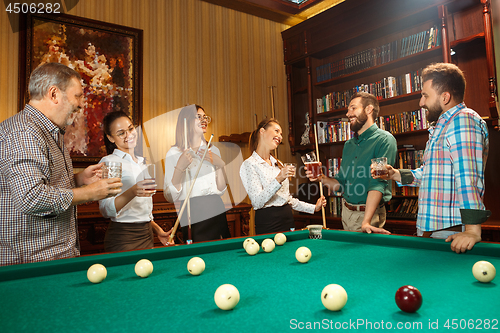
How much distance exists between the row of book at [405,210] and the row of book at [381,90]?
1.20 meters

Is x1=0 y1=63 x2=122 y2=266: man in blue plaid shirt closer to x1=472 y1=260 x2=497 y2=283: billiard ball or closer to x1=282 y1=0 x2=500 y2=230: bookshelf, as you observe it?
x1=472 y1=260 x2=497 y2=283: billiard ball

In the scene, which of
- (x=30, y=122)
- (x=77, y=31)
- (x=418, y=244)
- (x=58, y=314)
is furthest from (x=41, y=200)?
(x=77, y=31)

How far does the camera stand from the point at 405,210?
371 centimetres

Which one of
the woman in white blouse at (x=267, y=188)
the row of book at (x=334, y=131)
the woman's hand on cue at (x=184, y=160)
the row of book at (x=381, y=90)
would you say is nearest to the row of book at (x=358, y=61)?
the row of book at (x=381, y=90)

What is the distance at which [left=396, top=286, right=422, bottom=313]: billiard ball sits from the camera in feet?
2.77

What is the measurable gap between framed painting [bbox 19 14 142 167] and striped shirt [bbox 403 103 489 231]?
10.0 feet

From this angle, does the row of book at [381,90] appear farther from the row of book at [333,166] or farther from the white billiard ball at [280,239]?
the white billiard ball at [280,239]

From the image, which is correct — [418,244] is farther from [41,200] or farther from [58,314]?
[41,200]

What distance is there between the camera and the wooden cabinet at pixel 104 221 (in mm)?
3055

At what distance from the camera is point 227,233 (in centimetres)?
285

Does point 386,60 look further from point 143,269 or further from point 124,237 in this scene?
point 143,269

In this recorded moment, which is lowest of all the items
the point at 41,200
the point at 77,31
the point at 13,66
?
the point at 41,200

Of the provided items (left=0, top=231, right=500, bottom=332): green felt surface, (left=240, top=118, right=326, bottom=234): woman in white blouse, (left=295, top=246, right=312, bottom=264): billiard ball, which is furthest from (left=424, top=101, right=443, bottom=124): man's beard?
(left=295, top=246, right=312, bottom=264): billiard ball

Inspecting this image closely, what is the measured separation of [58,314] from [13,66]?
327 cm
